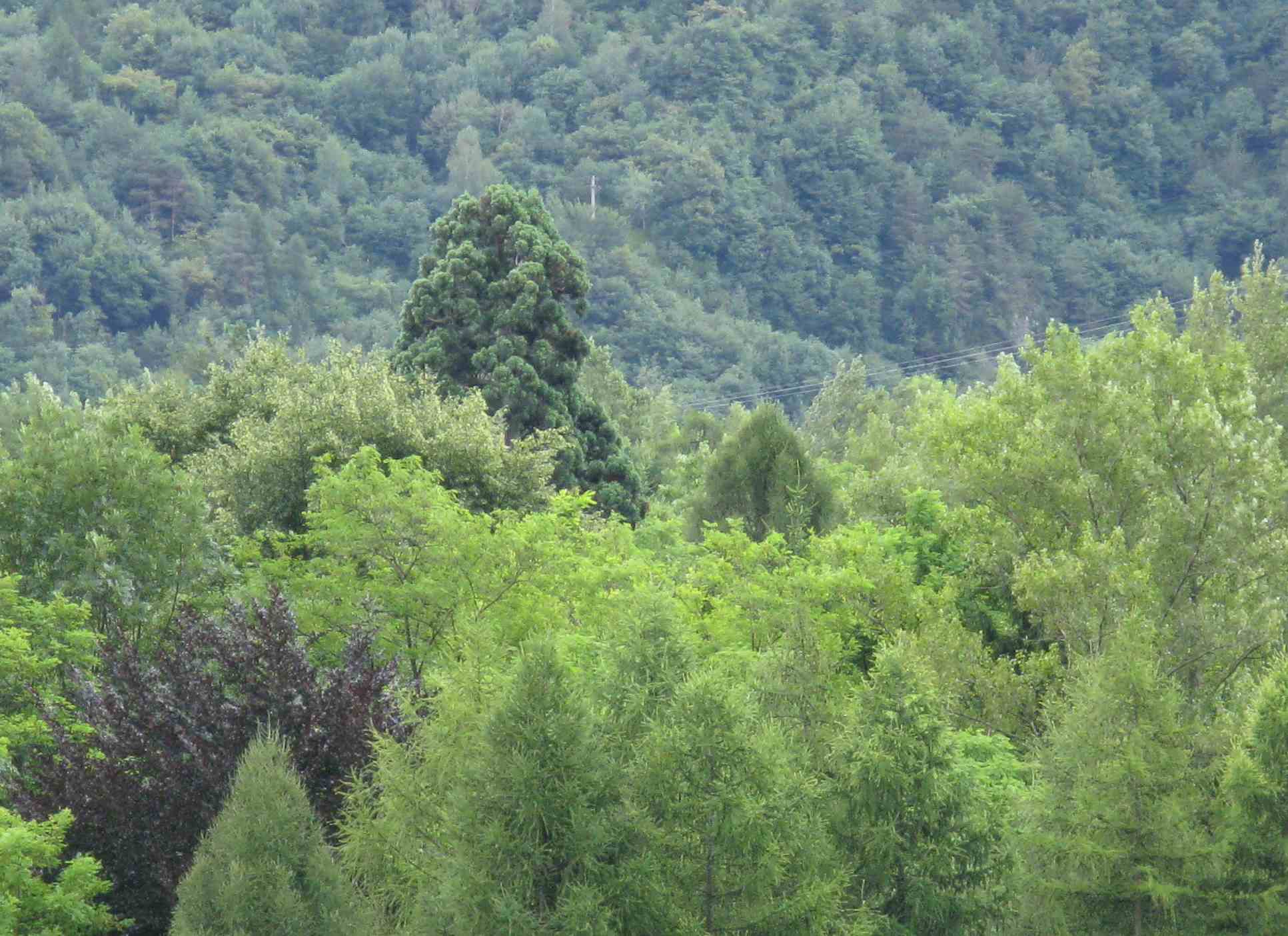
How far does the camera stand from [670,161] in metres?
146

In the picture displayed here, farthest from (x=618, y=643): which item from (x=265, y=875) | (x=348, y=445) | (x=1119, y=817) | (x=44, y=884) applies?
(x=348, y=445)

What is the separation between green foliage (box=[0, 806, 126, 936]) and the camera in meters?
17.0

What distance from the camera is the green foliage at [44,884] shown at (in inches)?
668

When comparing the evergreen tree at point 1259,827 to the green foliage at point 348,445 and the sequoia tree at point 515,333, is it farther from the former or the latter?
the sequoia tree at point 515,333

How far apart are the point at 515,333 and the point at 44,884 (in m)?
25.8

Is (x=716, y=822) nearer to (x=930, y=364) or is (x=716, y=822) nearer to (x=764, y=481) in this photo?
(x=764, y=481)

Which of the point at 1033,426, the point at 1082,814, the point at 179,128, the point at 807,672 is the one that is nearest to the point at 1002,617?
the point at 1033,426

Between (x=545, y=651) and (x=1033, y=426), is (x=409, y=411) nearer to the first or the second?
(x=1033, y=426)

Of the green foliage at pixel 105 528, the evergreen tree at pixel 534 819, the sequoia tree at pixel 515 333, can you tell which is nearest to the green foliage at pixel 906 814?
the evergreen tree at pixel 534 819

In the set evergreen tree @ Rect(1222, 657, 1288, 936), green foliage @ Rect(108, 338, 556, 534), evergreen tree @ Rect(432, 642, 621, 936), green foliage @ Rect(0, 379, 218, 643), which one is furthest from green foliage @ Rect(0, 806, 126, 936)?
green foliage @ Rect(108, 338, 556, 534)

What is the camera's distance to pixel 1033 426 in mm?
28859

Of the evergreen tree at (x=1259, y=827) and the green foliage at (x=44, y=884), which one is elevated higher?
the green foliage at (x=44, y=884)

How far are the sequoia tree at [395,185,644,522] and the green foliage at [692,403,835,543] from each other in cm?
783

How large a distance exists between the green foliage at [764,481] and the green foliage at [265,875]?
1684 centimetres
